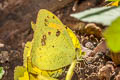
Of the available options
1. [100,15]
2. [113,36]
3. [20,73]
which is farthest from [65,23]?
[113,36]

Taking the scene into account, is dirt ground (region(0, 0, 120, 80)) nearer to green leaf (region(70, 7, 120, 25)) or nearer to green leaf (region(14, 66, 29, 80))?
green leaf (region(14, 66, 29, 80))

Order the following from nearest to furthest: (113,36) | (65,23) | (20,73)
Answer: (113,36) → (20,73) → (65,23)

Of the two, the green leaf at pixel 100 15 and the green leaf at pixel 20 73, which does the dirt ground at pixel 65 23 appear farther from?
the green leaf at pixel 100 15

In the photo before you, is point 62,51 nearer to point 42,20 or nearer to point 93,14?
point 42,20

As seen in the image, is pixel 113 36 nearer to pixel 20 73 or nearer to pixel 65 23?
pixel 20 73

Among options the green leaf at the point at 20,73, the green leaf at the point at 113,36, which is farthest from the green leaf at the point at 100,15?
the green leaf at the point at 20,73
